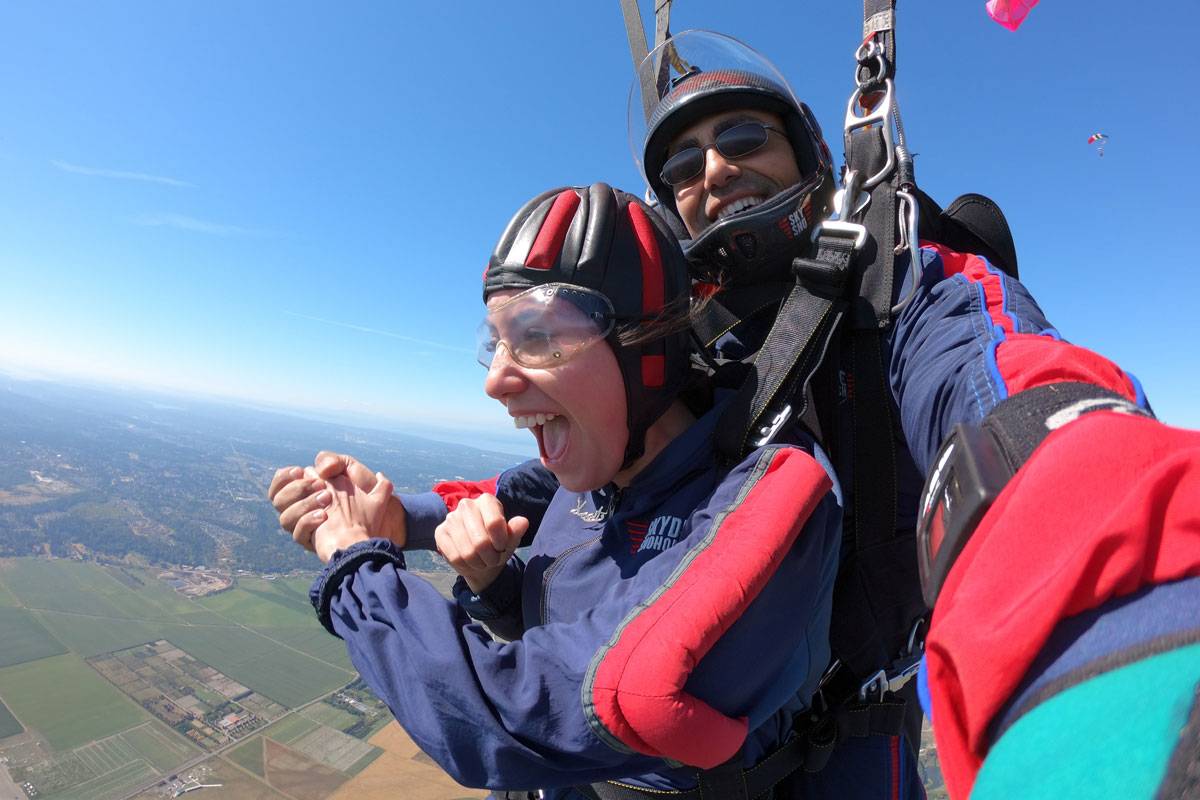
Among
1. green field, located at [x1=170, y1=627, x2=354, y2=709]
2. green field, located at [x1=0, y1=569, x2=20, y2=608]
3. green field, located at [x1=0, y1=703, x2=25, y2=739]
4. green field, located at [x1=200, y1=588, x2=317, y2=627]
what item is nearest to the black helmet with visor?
green field, located at [x1=170, y1=627, x2=354, y2=709]

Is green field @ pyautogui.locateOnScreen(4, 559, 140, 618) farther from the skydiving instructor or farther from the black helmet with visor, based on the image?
the black helmet with visor

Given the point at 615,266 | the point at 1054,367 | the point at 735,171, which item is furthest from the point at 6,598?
the point at 1054,367

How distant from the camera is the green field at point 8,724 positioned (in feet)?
67.7

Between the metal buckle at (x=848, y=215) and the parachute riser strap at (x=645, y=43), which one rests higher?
the parachute riser strap at (x=645, y=43)

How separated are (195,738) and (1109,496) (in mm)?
30066

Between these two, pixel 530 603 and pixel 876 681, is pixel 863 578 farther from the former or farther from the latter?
pixel 530 603

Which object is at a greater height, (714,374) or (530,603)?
(714,374)

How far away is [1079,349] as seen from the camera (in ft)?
2.48

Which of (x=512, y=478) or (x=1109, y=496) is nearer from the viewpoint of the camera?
(x=1109, y=496)

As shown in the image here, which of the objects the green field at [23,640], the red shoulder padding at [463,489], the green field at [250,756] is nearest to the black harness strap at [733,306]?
the red shoulder padding at [463,489]

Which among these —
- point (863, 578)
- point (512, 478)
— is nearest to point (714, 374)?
point (863, 578)

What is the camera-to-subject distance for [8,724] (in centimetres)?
2111

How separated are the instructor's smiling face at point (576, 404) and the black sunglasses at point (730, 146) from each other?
34.0 inches

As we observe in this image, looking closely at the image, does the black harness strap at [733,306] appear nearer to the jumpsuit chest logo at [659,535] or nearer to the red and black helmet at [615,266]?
the red and black helmet at [615,266]
